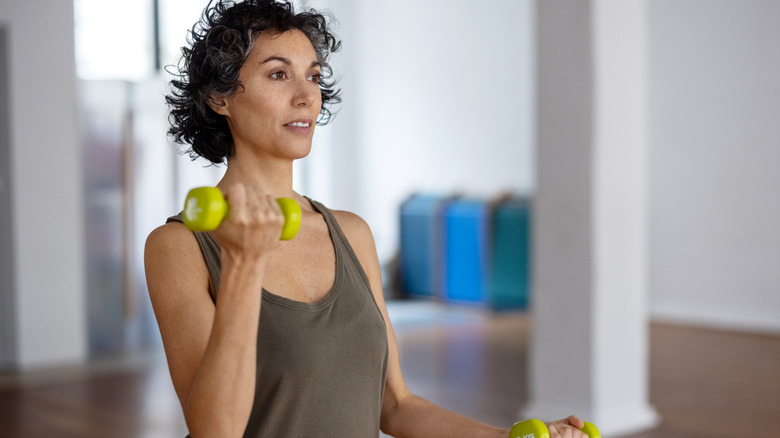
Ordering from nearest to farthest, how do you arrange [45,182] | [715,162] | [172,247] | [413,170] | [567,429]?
1. [172,247]
2. [567,429]
3. [45,182]
4. [715,162]
5. [413,170]

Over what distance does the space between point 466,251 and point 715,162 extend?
2381 mm

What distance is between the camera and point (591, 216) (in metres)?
4.18

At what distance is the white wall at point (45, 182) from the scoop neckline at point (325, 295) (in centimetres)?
484

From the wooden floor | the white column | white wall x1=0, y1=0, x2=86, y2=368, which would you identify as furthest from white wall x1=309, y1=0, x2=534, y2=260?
the white column

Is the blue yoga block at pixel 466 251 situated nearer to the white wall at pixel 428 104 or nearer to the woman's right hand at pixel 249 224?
the white wall at pixel 428 104

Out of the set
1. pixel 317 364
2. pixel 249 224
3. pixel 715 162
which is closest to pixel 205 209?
pixel 249 224

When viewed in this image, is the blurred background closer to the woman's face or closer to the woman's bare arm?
the woman's face

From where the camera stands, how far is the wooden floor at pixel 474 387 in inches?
171

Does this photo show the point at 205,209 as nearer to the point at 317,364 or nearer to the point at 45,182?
the point at 317,364

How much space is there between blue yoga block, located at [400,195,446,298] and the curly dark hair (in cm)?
707

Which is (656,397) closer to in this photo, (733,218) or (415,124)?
(733,218)

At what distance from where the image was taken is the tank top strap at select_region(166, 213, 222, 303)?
129 cm

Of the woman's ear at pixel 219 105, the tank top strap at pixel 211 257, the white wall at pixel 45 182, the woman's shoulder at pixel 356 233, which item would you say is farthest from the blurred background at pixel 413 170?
the tank top strap at pixel 211 257

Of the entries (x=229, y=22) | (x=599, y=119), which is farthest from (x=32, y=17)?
(x=229, y=22)
